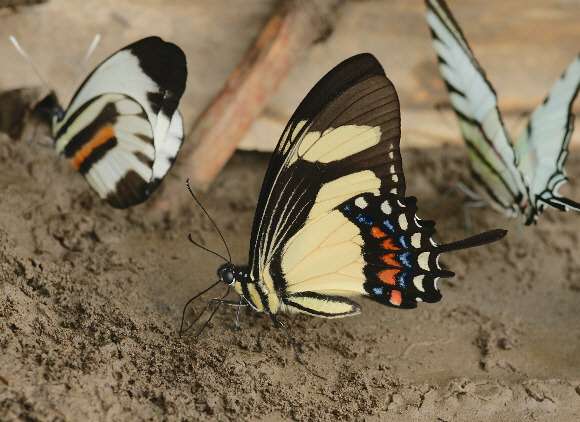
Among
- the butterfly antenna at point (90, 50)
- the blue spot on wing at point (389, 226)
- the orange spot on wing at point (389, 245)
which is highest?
the butterfly antenna at point (90, 50)

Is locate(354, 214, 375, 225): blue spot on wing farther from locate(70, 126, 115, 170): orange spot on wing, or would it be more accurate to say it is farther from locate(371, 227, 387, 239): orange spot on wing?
locate(70, 126, 115, 170): orange spot on wing

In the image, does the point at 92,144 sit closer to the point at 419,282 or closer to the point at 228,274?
the point at 228,274

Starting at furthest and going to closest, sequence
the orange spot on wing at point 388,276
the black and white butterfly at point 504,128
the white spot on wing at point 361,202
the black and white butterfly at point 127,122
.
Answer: the black and white butterfly at point 504,128, the black and white butterfly at point 127,122, the orange spot on wing at point 388,276, the white spot on wing at point 361,202

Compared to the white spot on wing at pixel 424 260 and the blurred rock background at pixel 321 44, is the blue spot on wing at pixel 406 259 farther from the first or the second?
the blurred rock background at pixel 321 44

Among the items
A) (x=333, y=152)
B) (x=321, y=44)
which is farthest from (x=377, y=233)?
(x=321, y=44)

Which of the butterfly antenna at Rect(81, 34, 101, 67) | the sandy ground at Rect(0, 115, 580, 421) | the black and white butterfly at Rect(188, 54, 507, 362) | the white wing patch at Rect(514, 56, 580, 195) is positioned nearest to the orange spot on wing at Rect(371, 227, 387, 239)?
the black and white butterfly at Rect(188, 54, 507, 362)

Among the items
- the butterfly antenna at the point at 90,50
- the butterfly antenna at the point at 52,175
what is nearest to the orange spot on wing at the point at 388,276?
the butterfly antenna at the point at 52,175

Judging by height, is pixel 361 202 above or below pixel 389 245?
above
